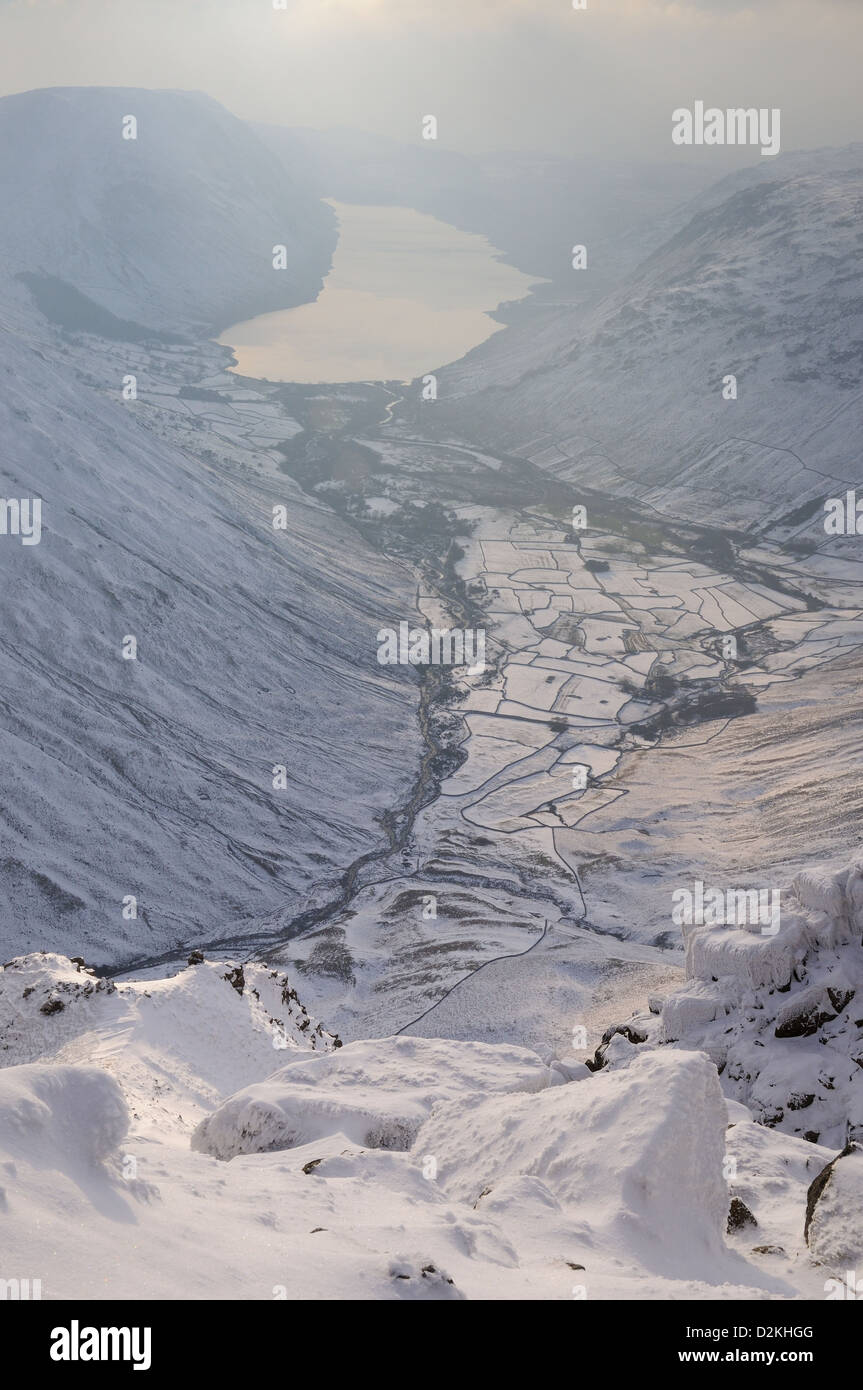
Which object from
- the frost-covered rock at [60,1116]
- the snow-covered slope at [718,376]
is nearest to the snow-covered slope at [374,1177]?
the frost-covered rock at [60,1116]

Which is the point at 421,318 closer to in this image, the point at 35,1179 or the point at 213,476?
the point at 213,476

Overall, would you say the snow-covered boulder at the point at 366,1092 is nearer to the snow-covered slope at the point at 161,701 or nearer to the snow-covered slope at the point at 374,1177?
the snow-covered slope at the point at 374,1177

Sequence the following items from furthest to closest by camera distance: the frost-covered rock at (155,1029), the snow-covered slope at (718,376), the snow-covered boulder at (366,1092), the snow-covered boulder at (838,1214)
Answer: the snow-covered slope at (718,376) → the frost-covered rock at (155,1029) → the snow-covered boulder at (366,1092) → the snow-covered boulder at (838,1214)

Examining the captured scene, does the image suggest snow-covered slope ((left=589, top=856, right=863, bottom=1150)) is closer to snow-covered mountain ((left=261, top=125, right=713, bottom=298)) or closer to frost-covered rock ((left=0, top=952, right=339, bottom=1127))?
frost-covered rock ((left=0, top=952, right=339, bottom=1127))

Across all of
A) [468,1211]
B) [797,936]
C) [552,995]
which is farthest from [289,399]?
[468,1211]

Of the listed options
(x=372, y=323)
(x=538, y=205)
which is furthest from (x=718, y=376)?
(x=538, y=205)

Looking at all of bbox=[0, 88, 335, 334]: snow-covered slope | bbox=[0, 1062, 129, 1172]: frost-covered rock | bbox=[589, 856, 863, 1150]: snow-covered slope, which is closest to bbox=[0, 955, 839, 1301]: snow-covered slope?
bbox=[0, 1062, 129, 1172]: frost-covered rock

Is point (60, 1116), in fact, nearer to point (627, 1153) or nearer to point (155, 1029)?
point (627, 1153)
